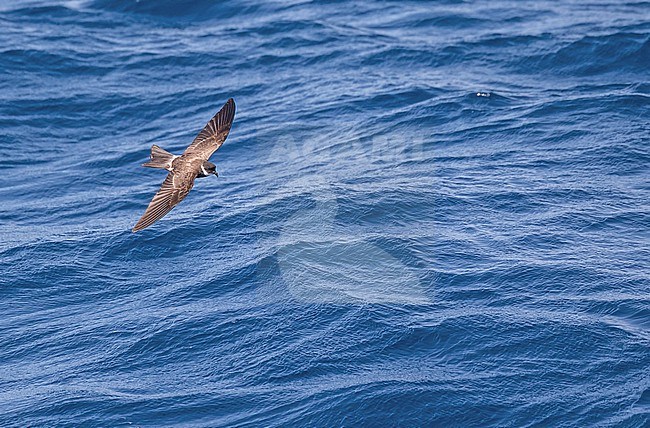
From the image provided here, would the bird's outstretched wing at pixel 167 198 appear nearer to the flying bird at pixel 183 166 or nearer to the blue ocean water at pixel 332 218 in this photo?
the flying bird at pixel 183 166

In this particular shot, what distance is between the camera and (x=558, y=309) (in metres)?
19.6

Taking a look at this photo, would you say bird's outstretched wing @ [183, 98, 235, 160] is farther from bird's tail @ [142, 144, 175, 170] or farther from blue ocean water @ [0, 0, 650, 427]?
blue ocean water @ [0, 0, 650, 427]

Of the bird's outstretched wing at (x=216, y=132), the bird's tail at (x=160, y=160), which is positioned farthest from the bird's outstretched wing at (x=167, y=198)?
the bird's outstretched wing at (x=216, y=132)

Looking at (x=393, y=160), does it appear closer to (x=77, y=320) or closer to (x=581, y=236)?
(x=581, y=236)

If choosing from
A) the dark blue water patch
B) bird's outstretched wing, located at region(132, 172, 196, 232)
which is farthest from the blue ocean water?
bird's outstretched wing, located at region(132, 172, 196, 232)

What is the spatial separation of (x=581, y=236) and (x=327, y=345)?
6.39m

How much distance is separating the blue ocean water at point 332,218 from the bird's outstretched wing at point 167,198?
349 centimetres

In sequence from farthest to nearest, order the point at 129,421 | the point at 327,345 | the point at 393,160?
the point at 393,160 → the point at 327,345 → the point at 129,421

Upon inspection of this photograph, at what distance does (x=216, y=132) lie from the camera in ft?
62.9

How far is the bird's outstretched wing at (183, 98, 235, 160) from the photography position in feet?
62.0

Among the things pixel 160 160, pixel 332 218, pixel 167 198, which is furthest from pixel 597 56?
pixel 167 198

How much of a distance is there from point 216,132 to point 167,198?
8.53 feet

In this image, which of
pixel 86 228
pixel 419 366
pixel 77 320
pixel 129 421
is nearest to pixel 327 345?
pixel 419 366

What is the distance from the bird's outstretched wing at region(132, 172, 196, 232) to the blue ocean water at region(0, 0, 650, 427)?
3486 millimetres
